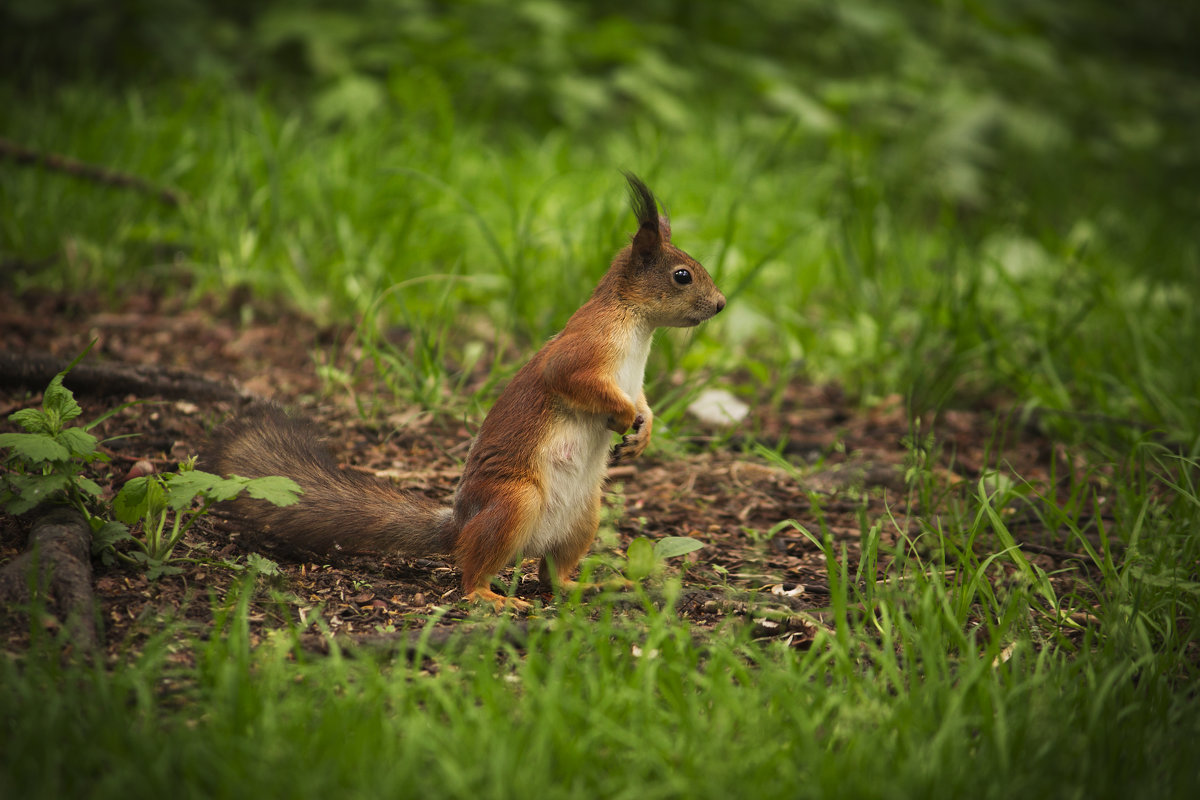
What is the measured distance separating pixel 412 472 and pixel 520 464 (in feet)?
2.72

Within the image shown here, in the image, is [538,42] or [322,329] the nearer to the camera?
[322,329]

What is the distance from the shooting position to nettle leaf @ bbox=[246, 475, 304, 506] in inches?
84.6

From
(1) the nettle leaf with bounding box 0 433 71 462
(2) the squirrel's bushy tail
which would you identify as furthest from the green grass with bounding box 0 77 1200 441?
(1) the nettle leaf with bounding box 0 433 71 462

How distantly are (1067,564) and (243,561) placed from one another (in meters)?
2.28

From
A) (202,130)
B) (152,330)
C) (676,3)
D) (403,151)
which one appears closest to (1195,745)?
(152,330)

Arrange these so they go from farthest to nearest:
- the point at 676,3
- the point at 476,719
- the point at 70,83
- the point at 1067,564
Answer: the point at 676,3 < the point at 70,83 < the point at 1067,564 < the point at 476,719

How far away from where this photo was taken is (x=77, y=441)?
84.1 inches

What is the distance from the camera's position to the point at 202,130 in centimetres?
495

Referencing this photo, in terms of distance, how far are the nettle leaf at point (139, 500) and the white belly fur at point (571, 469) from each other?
0.88m

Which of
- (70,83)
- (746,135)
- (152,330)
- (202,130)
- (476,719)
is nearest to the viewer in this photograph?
(476,719)

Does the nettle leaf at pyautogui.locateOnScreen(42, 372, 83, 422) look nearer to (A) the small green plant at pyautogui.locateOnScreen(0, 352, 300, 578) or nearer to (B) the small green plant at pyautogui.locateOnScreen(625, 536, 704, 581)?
(A) the small green plant at pyautogui.locateOnScreen(0, 352, 300, 578)

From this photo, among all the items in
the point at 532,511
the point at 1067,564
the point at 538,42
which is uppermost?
the point at 538,42

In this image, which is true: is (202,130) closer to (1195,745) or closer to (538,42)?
(538,42)

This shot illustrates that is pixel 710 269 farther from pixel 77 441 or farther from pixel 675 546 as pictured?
pixel 77 441
